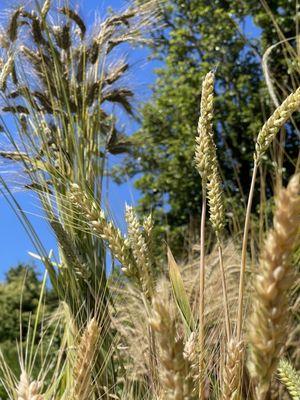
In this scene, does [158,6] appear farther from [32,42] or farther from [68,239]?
[68,239]

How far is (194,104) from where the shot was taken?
914 cm

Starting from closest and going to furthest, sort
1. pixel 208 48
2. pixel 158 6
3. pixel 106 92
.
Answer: pixel 106 92 < pixel 158 6 < pixel 208 48

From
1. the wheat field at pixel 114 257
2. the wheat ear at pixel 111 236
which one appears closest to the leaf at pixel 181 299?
the wheat field at pixel 114 257

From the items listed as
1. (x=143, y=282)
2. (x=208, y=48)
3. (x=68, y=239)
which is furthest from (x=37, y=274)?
(x=143, y=282)

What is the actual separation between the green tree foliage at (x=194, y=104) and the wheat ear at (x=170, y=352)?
7.79 m

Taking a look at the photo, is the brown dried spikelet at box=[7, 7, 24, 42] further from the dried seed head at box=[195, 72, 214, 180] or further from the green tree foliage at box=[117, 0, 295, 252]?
the green tree foliage at box=[117, 0, 295, 252]

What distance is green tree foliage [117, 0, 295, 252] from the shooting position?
8.96 metres

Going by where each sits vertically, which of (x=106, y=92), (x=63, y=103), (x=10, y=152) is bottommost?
(x=10, y=152)

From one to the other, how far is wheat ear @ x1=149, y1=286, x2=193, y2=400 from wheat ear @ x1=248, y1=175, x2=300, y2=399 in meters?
0.08

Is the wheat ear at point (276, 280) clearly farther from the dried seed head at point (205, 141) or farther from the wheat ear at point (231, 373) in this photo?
the dried seed head at point (205, 141)

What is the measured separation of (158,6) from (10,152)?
1.25 metres

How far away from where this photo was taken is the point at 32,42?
2506 mm

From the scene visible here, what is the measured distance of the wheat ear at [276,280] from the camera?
612mm

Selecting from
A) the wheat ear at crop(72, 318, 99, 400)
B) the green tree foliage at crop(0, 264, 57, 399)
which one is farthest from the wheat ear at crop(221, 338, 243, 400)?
the green tree foliage at crop(0, 264, 57, 399)
